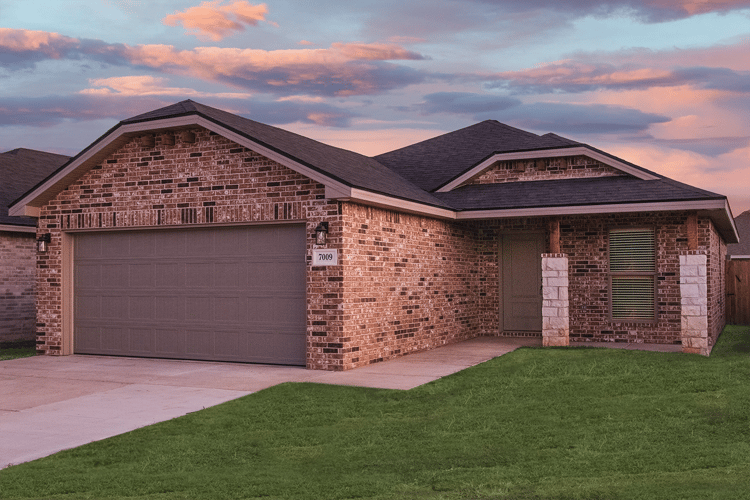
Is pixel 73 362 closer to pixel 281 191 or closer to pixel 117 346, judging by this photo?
pixel 117 346

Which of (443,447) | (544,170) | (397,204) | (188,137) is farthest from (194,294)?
(544,170)

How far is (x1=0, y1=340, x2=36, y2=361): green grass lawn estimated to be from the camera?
1551 cm

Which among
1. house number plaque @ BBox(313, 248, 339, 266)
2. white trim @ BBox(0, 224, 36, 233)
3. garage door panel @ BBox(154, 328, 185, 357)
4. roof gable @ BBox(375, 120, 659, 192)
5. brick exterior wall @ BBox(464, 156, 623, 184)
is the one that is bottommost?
garage door panel @ BBox(154, 328, 185, 357)

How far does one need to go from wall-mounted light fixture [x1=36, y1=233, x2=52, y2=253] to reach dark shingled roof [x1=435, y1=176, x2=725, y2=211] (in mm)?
8480

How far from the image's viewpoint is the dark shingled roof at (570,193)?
48.5ft

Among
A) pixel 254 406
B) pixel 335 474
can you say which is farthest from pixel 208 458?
pixel 254 406

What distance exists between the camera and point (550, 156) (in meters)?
17.4

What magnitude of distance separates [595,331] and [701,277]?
3.34 meters

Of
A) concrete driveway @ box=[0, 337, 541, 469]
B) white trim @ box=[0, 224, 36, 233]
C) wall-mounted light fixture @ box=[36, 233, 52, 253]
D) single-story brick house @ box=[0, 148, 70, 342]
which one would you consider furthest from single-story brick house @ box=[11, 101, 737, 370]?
single-story brick house @ box=[0, 148, 70, 342]

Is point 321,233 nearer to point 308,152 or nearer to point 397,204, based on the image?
point 397,204

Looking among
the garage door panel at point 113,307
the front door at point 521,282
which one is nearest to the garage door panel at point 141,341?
the garage door panel at point 113,307

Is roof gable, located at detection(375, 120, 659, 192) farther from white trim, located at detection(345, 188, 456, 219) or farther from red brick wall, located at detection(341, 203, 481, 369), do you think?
white trim, located at detection(345, 188, 456, 219)

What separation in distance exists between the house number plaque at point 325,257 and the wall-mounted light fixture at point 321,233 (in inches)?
5.8

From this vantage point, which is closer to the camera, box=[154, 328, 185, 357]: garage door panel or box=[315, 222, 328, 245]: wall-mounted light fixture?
box=[315, 222, 328, 245]: wall-mounted light fixture
